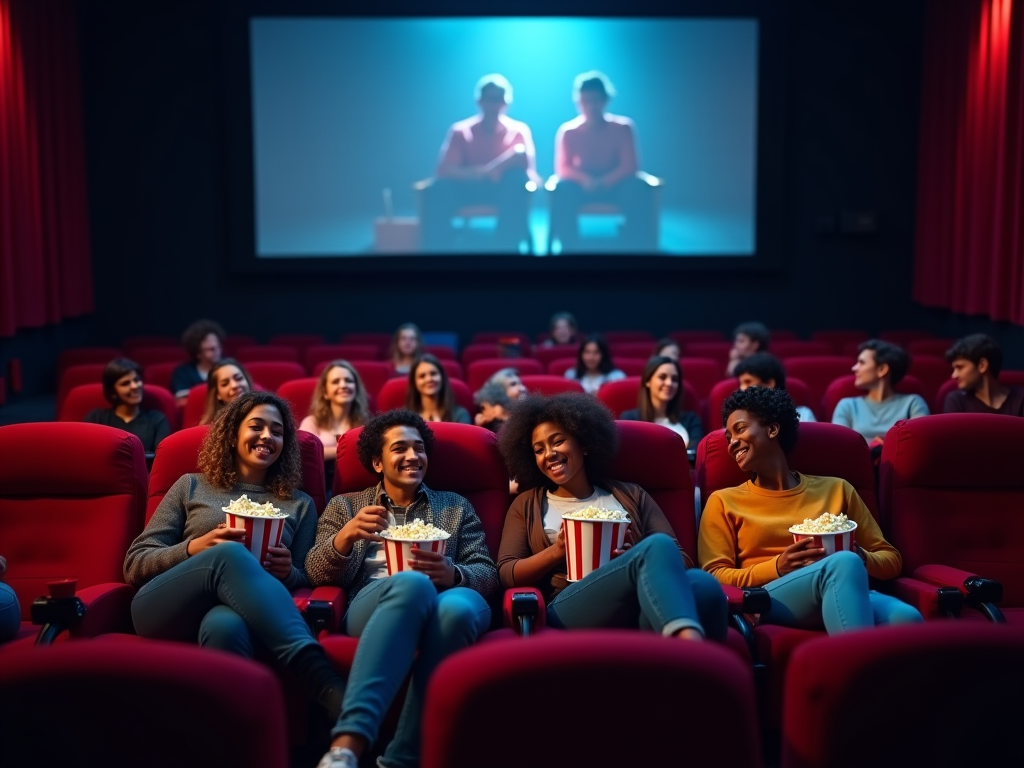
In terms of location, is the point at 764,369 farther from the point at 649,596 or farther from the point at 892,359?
the point at 649,596

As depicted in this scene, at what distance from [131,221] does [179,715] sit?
8.43 m

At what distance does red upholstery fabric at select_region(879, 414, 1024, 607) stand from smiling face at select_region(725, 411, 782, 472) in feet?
1.45

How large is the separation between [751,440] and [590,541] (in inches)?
25.6

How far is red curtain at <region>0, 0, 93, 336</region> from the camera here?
7.00m

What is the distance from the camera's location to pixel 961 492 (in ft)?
10.7

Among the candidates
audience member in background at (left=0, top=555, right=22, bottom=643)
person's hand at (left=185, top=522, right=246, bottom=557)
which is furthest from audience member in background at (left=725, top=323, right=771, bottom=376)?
audience member in background at (left=0, top=555, right=22, bottom=643)

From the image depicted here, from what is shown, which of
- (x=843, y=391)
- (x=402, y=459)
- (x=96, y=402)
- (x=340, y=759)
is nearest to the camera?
(x=340, y=759)

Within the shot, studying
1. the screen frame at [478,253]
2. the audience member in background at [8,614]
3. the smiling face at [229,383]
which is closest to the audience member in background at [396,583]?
the audience member in background at [8,614]

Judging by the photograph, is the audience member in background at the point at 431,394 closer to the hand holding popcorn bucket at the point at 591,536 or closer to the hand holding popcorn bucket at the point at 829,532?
the hand holding popcorn bucket at the point at 591,536

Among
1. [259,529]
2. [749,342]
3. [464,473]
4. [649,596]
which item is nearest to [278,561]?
[259,529]

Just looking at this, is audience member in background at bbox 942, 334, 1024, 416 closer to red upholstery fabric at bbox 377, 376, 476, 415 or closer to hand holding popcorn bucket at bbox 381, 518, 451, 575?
red upholstery fabric at bbox 377, 376, 476, 415

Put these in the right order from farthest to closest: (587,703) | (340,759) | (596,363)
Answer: (596,363)
(340,759)
(587,703)

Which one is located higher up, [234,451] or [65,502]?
[234,451]

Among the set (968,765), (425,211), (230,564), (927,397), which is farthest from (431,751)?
(425,211)
